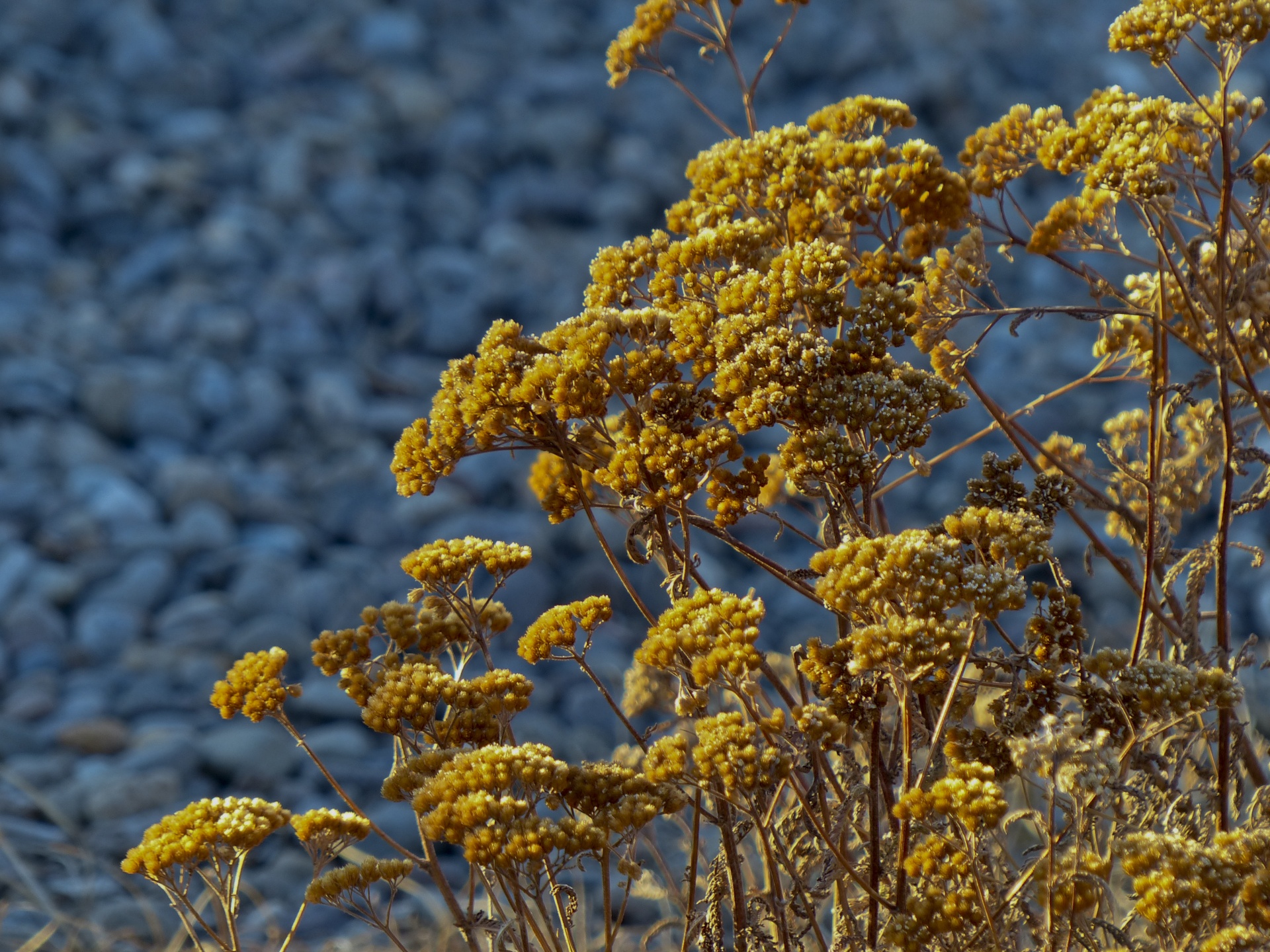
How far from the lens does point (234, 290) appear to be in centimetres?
764

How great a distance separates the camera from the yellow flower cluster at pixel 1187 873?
1.22m

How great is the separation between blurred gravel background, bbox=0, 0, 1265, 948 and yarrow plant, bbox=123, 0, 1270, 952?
8.60 feet

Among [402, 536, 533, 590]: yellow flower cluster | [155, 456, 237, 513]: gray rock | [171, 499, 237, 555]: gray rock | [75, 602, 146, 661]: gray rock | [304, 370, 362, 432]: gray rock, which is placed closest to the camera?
[402, 536, 533, 590]: yellow flower cluster

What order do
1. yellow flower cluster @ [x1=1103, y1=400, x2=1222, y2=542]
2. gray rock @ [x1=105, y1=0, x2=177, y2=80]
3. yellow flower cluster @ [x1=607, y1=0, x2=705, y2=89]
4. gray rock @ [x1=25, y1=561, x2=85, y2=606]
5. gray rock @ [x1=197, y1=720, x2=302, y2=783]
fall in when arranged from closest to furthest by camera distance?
yellow flower cluster @ [x1=1103, y1=400, x2=1222, y2=542] < yellow flower cluster @ [x1=607, y1=0, x2=705, y2=89] < gray rock @ [x1=197, y1=720, x2=302, y2=783] < gray rock @ [x1=25, y1=561, x2=85, y2=606] < gray rock @ [x1=105, y1=0, x2=177, y2=80]

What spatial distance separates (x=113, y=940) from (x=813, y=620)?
373cm

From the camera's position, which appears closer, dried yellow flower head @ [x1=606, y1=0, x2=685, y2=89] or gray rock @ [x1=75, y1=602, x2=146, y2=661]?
dried yellow flower head @ [x1=606, y1=0, x2=685, y2=89]

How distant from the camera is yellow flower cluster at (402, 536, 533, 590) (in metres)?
1.68

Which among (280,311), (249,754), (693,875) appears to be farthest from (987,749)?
(280,311)

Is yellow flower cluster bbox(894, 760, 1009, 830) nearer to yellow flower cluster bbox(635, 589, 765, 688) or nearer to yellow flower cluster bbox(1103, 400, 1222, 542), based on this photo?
yellow flower cluster bbox(635, 589, 765, 688)

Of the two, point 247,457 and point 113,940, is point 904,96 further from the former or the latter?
point 113,940

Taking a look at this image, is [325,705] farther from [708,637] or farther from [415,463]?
[708,637]

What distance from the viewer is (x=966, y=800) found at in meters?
1.24

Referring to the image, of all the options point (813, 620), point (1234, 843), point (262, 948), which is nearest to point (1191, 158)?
point (1234, 843)

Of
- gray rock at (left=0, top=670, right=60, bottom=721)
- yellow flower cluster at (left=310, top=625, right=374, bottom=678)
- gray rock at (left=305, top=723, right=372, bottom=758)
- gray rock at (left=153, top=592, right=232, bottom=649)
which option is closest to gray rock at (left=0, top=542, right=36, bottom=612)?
gray rock at (left=0, top=670, right=60, bottom=721)
